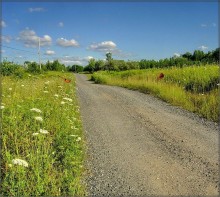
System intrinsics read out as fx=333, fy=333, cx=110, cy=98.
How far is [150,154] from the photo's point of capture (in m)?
7.20

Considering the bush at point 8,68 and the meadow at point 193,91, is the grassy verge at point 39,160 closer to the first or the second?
the meadow at point 193,91

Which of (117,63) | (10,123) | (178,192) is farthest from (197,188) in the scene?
(117,63)

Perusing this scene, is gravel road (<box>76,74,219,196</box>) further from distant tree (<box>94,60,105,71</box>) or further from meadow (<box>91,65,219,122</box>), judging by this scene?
distant tree (<box>94,60,105,71</box>)

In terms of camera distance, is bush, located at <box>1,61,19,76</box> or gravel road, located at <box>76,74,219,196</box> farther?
bush, located at <box>1,61,19,76</box>

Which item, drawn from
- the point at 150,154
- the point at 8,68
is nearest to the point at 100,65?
the point at 8,68

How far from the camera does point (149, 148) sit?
765 centimetres

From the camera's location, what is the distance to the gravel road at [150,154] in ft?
18.1

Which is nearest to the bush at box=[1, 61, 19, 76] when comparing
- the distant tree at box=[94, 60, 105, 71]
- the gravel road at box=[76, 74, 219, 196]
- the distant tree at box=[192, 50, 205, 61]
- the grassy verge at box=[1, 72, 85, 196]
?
the gravel road at box=[76, 74, 219, 196]

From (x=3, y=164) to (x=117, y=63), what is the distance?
80.6 metres

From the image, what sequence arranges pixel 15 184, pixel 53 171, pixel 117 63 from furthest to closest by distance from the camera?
1. pixel 117 63
2. pixel 53 171
3. pixel 15 184

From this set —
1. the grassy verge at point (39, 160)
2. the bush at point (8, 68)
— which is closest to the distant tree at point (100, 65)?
the bush at point (8, 68)

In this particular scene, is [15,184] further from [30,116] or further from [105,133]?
[105,133]

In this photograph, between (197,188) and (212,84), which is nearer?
(197,188)

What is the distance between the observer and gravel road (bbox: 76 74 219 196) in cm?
553
